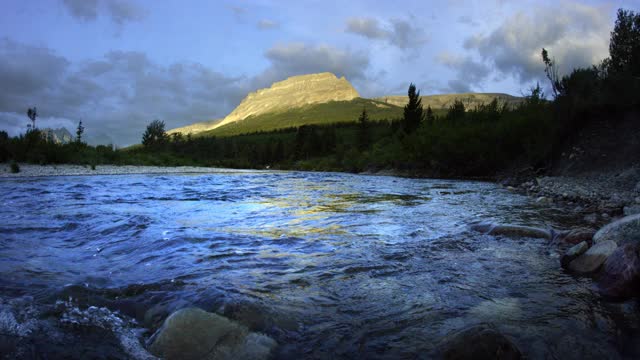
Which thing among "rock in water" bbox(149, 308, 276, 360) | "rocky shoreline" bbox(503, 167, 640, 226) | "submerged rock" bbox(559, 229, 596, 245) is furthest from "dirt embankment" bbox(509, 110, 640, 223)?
"rock in water" bbox(149, 308, 276, 360)

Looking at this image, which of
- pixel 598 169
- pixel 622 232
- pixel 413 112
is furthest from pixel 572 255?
pixel 413 112

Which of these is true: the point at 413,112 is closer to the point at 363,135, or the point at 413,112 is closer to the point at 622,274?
the point at 363,135

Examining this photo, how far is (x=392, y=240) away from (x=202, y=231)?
4637mm

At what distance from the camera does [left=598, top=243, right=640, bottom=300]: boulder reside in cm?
498

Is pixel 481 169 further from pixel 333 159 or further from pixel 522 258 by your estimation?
pixel 333 159

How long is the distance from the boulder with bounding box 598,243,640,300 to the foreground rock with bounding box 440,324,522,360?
253 centimetres

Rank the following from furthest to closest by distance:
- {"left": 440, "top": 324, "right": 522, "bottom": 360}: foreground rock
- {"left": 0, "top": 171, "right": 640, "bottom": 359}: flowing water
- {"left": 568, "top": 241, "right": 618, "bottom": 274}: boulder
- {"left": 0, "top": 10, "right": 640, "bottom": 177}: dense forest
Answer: {"left": 0, "top": 10, "right": 640, "bottom": 177}: dense forest → {"left": 568, "top": 241, "right": 618, "bottom": 274}: boulder → {"left": 0, "top": 171, "right": 640, "bottom": 359}: flowing water → {"left": 440, "top": 324, "right": 522, "bottom": 360}: foreground rock

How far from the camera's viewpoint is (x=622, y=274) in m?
5.17

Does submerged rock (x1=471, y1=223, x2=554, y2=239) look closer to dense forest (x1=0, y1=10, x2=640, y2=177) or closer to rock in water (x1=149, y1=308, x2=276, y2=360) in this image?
rock in water (x1=149, y1=308, x2=276, y2=360)

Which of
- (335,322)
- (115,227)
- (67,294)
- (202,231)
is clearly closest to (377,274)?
(335,322)

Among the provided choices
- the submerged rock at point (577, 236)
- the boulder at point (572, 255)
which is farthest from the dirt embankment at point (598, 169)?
the boulder at point (572, 255)

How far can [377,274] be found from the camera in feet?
20.3

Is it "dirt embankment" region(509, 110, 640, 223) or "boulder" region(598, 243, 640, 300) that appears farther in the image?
"dirt embankment" region(509, 110, 640, 223)

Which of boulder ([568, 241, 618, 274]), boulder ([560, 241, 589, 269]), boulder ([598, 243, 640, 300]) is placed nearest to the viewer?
boulder ([598, 243, 640, 300])
